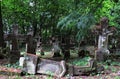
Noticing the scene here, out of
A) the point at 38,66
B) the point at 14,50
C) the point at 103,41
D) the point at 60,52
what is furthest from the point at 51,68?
the point at 60,52

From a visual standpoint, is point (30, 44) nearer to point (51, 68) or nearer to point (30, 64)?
point (30, 64)

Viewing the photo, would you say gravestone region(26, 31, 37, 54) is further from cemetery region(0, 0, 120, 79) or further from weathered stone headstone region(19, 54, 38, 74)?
weathered stone headstone region(19, 54, 38, 74)

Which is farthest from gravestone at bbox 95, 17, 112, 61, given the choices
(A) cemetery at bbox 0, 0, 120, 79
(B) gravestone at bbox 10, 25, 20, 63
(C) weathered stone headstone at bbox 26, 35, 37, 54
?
(B) gravestone at bbox 10, 25, 20, 63

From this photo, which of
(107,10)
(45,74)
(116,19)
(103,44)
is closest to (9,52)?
(45,74)

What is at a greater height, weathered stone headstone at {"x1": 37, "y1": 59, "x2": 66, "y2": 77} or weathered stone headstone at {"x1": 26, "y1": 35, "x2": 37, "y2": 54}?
weathered stone headstone at {"x1": 26, "y1": 35, "x2": 37, "y2": 54}

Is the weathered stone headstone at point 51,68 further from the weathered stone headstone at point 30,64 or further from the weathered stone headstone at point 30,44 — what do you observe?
the weathered stone headstone at point 30,44

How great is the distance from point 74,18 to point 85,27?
23.3 inches

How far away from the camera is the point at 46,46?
1998cm

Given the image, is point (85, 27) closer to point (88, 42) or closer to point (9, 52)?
point (9, 52)

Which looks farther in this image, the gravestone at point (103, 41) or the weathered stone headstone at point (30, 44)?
the weathered stone headstone at point (30, 44)

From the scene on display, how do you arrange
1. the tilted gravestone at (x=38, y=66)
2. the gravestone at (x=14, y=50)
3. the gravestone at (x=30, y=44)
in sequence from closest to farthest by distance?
the tilted gravestone at (x=38, y=66), the gravestone at (x=14, y=50), the gravestone at (x=30, y=44)

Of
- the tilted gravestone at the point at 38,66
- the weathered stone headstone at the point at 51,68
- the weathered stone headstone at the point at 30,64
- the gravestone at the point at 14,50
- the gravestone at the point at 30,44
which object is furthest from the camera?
the gravestone at the point at 30,44

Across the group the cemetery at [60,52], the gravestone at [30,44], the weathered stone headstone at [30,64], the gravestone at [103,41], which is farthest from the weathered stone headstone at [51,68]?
the gravestone at [30,44]

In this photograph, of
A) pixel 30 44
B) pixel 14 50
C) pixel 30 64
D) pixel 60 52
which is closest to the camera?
pixel 30 64
